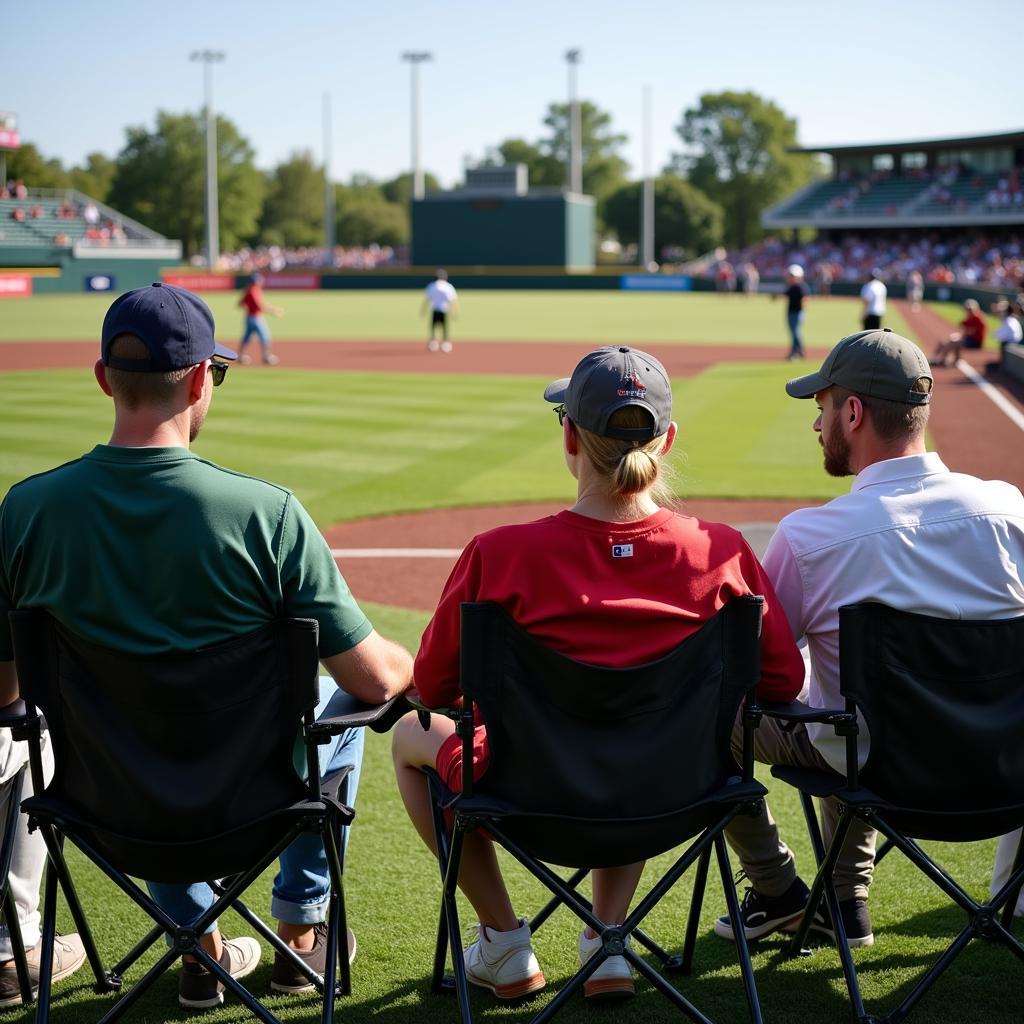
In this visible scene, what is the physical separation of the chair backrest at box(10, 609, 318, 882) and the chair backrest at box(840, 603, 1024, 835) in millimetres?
1333

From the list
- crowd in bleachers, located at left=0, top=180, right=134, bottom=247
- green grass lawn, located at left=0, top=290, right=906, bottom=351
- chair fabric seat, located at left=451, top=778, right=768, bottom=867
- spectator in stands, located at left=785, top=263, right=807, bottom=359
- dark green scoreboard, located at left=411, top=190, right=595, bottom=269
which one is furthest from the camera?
dark green scoreboard, located at left=411, top=190, right=595, bottom=269

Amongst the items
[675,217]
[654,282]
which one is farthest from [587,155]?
[654,282]

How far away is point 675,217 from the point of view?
98438mm

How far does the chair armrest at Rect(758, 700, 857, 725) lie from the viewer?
117 inches

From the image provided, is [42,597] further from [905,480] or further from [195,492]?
[905,480]

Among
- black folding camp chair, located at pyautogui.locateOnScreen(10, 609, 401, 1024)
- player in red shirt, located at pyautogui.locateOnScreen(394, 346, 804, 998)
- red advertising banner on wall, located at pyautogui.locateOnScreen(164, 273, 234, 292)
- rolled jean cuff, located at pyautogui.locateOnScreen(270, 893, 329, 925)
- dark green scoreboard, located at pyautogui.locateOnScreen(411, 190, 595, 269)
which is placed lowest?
rolled jean cuff, located at pyautogui.locateOnScreen(270, 893, 329, 925)

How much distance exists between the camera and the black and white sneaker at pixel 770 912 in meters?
3.59

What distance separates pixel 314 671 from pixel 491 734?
1.43 ft

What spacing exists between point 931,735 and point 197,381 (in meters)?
2.01

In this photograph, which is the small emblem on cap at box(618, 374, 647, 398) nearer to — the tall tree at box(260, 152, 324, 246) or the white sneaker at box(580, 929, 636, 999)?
the white sneaker at box(580, 929, 636, 999)

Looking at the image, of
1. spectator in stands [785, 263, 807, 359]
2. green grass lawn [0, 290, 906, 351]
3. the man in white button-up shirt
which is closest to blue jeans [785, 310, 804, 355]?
spectator in stands [785, 263, 807, 359]

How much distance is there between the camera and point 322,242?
423 ft

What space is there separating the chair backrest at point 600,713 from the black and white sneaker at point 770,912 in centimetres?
89

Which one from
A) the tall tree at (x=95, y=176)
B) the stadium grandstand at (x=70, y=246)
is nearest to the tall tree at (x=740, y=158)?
the tall tree at (x=95, y=176)
